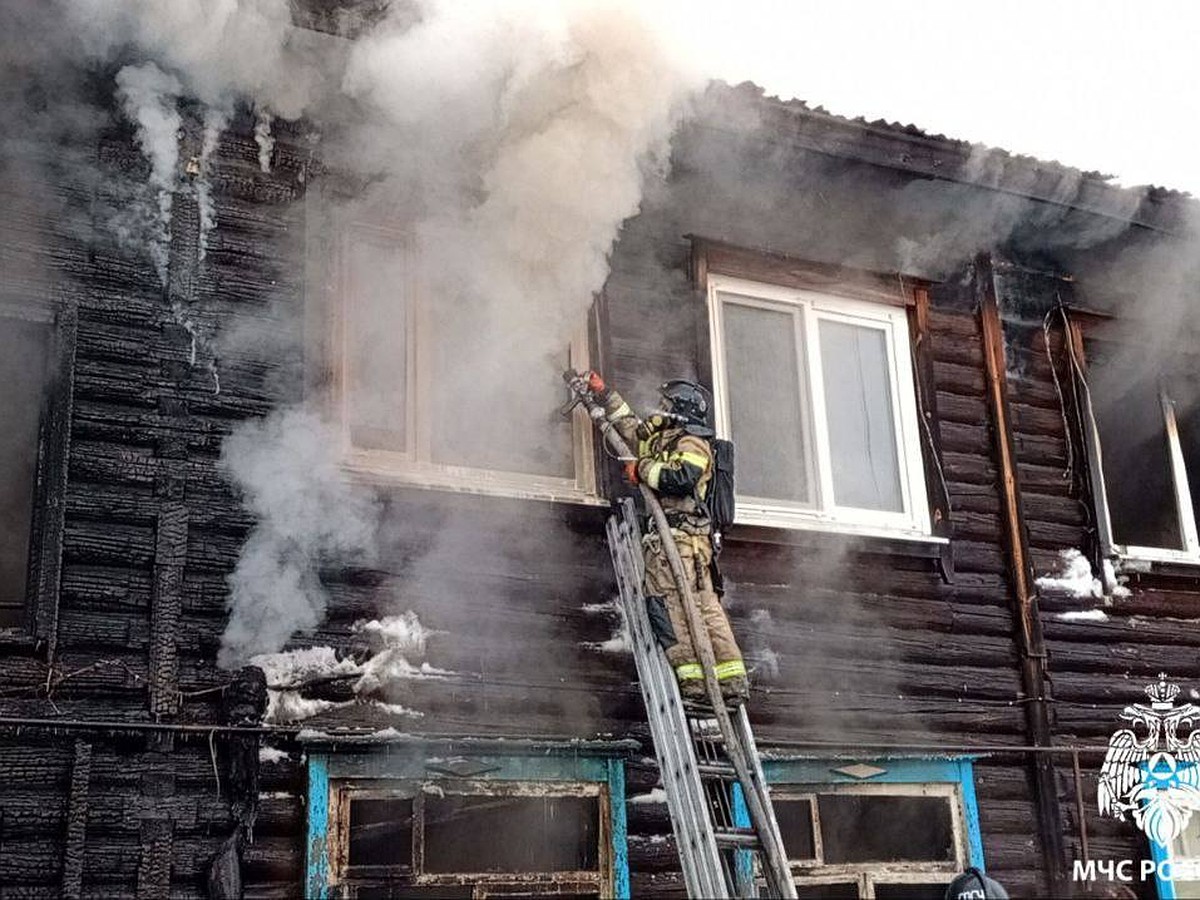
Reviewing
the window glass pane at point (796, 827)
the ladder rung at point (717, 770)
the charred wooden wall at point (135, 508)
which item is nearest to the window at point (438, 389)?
the charred wooden wall at point (135, 508)

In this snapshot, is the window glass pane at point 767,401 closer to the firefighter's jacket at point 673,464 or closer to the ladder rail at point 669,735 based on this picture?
the firefighter's jacket at point 673,464

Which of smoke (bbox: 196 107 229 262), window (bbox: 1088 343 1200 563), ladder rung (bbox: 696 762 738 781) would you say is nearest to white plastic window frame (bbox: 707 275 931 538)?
window (bbox: 1088 343 1200 563)

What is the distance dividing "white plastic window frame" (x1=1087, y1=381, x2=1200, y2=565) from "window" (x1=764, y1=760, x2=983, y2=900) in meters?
1.84

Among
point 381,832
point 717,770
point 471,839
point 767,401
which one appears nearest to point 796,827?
point 717,770

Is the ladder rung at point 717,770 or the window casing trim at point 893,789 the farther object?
the window casing trim at point 893,789

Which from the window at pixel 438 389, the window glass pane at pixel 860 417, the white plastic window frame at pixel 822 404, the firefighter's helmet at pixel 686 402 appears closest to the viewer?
the firefighter's helmet at pixel 686 402

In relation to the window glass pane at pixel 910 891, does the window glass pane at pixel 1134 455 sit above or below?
above

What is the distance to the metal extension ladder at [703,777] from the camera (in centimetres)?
491

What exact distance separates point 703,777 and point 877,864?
5.53 feet

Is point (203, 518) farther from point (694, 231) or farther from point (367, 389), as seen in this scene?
point (694, 231)

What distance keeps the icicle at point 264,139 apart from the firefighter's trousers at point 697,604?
2542 millimetres

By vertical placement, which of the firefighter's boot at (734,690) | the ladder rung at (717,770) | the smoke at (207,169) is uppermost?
the smoke at (207,169)

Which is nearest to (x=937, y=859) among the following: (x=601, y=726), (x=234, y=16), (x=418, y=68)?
(x=601, y=726)

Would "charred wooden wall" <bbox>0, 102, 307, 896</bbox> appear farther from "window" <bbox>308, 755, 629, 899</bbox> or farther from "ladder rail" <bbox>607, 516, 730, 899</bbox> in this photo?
"ladder rail" <bbox>607, 516, 730, 899</bbox>
